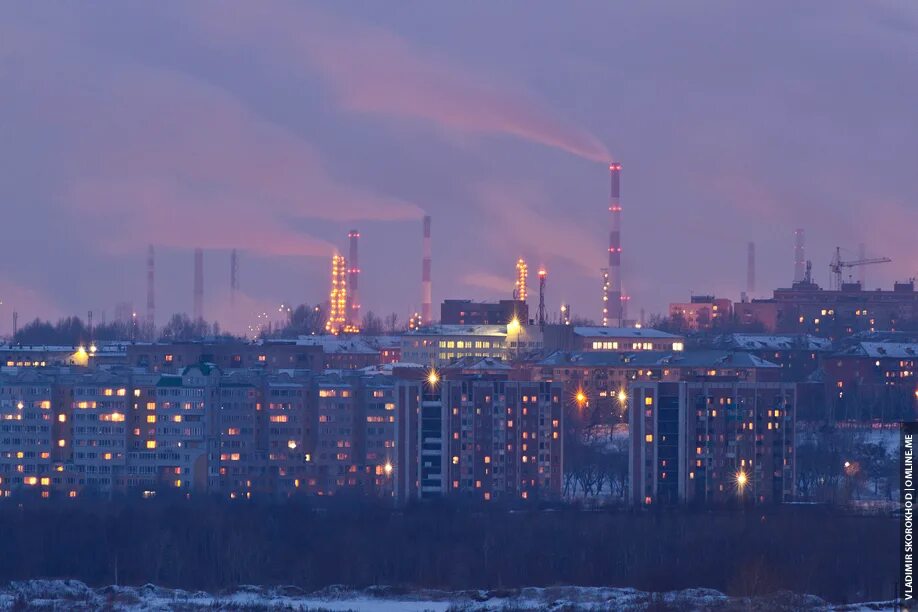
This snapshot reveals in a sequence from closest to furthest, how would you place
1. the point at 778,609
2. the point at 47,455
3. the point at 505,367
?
the point at 778,609 → the point at 47,455 → the point at 505,367

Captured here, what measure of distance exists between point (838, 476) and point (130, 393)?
12.1 metres

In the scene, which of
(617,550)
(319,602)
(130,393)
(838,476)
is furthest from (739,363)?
(319,602)

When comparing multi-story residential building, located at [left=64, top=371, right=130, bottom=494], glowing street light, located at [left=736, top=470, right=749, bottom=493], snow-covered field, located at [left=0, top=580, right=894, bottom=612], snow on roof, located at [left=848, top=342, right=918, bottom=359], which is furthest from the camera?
snow on roof, located at [left=848, top=342, right=918, bottom=359]

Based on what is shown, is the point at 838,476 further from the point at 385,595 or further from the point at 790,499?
the point at 385,595

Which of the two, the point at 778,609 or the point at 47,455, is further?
the point at 47,455

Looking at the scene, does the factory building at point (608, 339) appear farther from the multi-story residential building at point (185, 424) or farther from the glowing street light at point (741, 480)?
the glowing street light at point (741, 480)

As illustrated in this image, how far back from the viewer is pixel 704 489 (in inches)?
1470

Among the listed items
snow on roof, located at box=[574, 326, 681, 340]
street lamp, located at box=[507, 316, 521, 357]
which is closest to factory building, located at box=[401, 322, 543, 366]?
street lamp, located at box=[507, 316, 521, 357]

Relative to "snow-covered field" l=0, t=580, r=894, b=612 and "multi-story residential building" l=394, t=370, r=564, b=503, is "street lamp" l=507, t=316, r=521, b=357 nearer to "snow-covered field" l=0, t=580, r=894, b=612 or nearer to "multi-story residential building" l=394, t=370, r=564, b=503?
"multi-story residential building" l=394, t=370, r=564, b=503

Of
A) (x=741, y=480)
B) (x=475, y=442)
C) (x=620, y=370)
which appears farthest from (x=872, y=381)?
(x=475, y=442)

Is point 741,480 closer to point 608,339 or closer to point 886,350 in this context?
point 886,350

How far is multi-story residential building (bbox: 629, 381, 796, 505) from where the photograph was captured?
37.6 meters

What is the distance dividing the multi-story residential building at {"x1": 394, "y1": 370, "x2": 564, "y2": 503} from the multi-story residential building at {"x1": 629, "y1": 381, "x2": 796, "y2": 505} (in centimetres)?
176

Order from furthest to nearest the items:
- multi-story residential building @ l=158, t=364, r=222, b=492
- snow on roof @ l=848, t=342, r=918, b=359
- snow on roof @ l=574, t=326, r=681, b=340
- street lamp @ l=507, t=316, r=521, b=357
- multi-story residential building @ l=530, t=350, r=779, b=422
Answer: snow on roof @ l=574, t=326, r=681, b=340 → street lamp @ l=507, t=316, r=521, b=357 → snow on roof @ l=848, t=342, r=918, b=359 → multi-story residential building @ l=530, t=350, r=779, b=422 → multi-story residential building @ l=158, t=364, r=222, b=492
